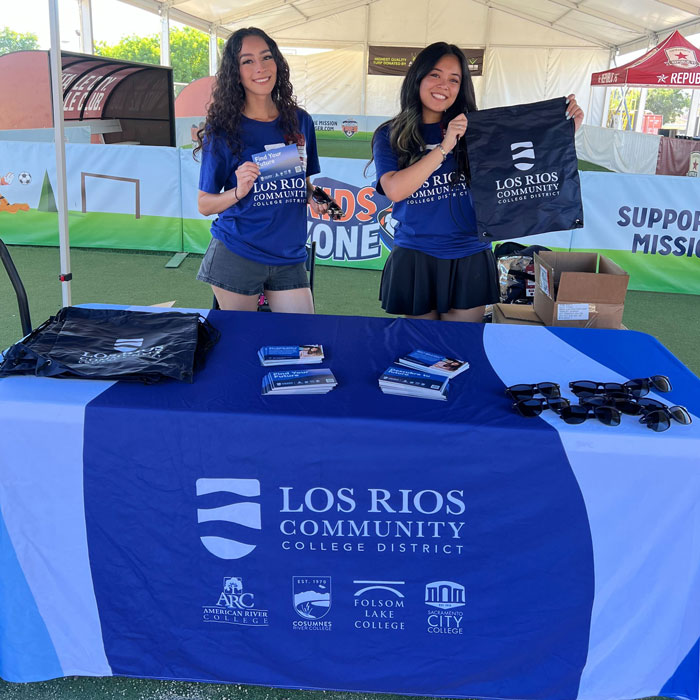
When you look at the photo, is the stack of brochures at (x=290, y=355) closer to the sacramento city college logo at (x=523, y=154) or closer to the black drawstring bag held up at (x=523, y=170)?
the black drawstring bag held up at (x=523, y=170)

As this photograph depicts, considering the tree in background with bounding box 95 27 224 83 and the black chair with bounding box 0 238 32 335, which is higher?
the tree in background with bounding box 95 27 224 83

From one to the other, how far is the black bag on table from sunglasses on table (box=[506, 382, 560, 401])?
77 cm

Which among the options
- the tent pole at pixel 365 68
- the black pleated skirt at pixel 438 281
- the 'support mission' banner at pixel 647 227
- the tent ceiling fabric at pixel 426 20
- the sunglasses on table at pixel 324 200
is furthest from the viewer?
the tent pole at pixel 365 68

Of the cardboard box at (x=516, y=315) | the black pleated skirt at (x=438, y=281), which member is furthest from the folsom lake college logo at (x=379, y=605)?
the cardboard box at (x=516, y=315)

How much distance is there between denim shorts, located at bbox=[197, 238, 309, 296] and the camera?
7.98 ft

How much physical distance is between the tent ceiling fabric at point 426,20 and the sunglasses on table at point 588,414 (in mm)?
21980

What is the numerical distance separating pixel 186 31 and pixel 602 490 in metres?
45.7

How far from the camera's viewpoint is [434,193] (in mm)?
2340

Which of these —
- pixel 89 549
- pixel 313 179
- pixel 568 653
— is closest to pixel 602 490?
pixel 568 653

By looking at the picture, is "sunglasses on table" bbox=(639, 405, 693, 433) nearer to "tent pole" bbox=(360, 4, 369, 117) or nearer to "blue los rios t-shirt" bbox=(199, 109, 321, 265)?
"blue los rios t-shirt" bbox=(199, 109, 321, 265)

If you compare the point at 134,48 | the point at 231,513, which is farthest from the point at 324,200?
the point at 134,48

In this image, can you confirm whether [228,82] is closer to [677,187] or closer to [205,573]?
[205,573]

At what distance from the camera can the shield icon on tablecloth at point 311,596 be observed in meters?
1.55

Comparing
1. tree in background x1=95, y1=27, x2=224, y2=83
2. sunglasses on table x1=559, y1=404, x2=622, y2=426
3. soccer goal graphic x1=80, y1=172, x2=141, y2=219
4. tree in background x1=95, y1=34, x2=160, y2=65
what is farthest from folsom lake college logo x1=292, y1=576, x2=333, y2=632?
tree in background x1=95, y1=27, x2=224, y2=83
